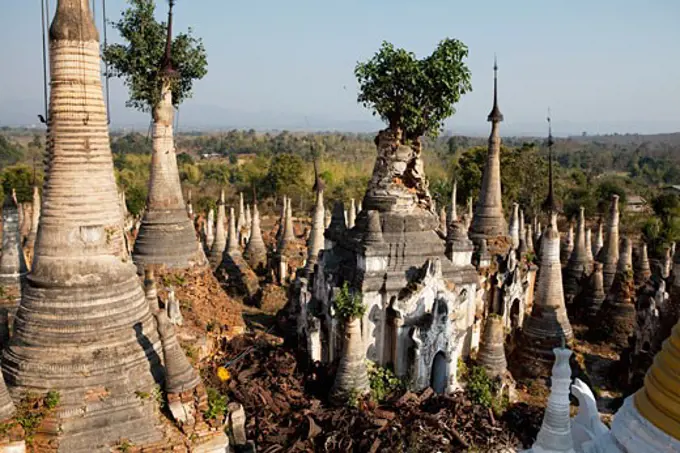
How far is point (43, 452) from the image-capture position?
7453 millimetres

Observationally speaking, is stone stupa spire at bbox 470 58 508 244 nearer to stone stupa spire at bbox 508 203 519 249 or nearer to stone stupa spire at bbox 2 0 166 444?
stone stupa spire at bbox 508 203 519 249

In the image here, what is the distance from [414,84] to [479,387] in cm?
732

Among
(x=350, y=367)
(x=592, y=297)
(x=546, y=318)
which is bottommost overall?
(x=592, y=297)

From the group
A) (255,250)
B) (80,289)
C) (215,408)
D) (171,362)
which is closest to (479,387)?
(215,408)

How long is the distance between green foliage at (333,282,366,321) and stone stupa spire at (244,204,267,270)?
1622 centimetres

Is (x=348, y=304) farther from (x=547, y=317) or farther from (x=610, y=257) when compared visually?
(x=610, y=257)

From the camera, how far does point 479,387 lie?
1351 centimetres

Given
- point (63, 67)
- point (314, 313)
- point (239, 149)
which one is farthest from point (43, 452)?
point (239, 149)

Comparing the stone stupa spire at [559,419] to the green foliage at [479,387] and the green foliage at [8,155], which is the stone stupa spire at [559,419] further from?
the green foliage at [8,155]

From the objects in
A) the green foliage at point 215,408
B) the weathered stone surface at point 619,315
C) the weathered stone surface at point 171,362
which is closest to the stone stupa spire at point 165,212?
the green foliage at point 215,408

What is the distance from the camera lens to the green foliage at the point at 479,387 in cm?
1322

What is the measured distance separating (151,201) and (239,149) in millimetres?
126804

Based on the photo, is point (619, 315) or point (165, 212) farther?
point (619, 315)

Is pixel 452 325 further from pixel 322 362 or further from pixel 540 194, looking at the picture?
pixel 540 194
